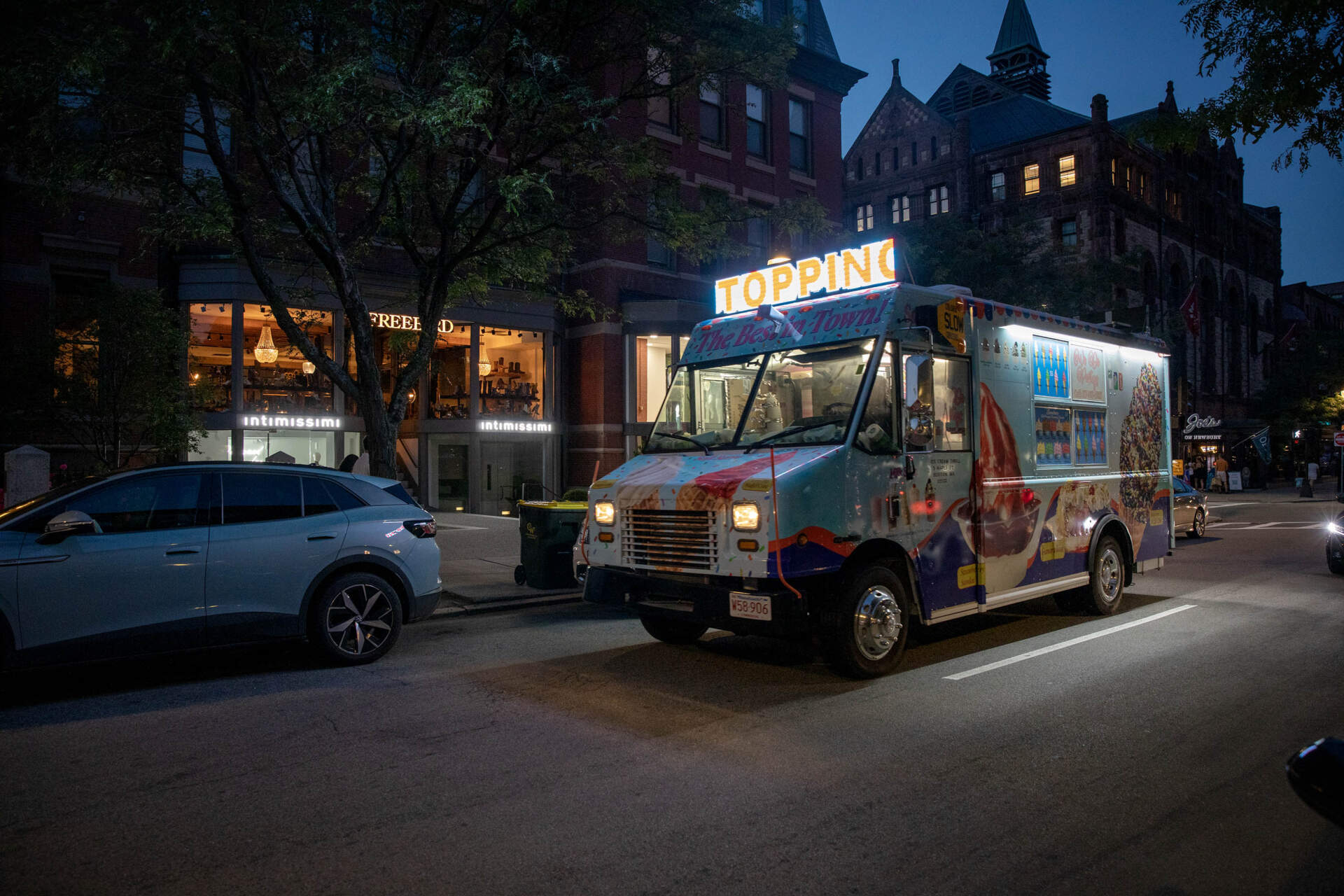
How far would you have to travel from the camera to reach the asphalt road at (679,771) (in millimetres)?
3721

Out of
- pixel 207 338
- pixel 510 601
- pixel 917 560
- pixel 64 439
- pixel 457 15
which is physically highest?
pixel 457 15

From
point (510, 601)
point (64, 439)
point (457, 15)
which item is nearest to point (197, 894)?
point (510, 601)

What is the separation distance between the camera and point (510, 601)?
439 inches

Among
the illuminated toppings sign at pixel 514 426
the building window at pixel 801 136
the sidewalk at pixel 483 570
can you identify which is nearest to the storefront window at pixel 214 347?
the sidewalk at pixel 483 570

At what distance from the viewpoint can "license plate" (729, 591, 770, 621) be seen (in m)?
6.29

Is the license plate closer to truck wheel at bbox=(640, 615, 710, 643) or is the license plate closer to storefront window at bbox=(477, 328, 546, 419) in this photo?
truck wheel at bbox=(640, 615, 710, 643)

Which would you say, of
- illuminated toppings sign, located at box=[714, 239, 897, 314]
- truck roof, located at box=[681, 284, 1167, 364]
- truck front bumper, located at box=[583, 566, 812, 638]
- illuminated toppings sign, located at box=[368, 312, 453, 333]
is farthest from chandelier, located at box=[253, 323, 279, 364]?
truck front bumper, located at box=[583, 566, 812, 638]

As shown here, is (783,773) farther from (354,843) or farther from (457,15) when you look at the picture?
(457,15)

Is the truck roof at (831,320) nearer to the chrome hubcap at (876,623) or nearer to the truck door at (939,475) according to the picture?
the truck door at (939,475)

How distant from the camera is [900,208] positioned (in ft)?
165

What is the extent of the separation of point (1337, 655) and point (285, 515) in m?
8.89

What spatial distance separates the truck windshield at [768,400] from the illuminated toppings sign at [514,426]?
1621 cm

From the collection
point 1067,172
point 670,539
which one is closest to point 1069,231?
point 1067,172

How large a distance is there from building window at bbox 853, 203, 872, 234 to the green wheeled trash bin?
43.0m
